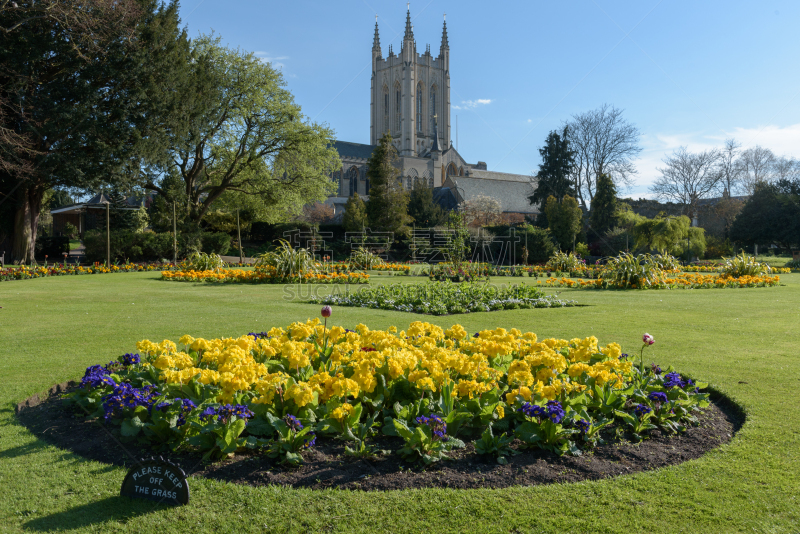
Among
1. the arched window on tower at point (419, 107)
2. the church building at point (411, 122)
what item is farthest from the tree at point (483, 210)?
the arched window on tower at point (419, 107)

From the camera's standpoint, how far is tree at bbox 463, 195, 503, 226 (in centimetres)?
4672

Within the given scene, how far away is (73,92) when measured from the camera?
17.4 metres

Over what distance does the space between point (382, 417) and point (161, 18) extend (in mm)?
22539

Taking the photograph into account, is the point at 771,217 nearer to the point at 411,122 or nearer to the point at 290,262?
the point at 290,262

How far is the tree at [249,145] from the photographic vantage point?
1000 inches

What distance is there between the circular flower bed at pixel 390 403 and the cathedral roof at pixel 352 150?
68.0 m

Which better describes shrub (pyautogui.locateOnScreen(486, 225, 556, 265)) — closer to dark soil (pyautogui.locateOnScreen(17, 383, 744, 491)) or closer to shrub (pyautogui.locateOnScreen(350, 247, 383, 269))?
shrub (pyautogui.locateOnScreen(350, 247, 383, 269))

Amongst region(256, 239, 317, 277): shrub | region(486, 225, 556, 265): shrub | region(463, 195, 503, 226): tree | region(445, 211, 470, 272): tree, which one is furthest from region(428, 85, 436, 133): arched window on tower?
region(256, 239, 317, 277): shrub

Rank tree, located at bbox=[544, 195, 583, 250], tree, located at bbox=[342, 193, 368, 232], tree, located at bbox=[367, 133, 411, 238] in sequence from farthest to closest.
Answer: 1. tree, located at bbox=[342, 193, 368, 232]
2. tree, located at bbox=[367, 133, 411, 238]
3. tree, located at bbox=[544, 195, 583, 250]

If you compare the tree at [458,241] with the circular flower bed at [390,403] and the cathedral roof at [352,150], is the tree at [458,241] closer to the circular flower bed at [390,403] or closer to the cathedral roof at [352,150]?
the circular flower bed at [390,403]

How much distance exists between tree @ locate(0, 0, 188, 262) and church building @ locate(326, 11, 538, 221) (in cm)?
4516

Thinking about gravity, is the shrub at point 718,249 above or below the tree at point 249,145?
below

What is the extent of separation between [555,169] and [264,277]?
3470cm

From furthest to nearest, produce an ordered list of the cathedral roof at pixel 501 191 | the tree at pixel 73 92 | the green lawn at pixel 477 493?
1. the cathedral roof at pixel 501 191
2. the tree at pixel 73 92
3. the green lawn at pixel 477 493
